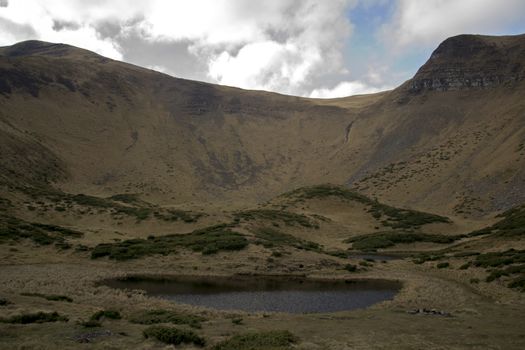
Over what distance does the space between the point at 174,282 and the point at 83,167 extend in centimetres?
9298

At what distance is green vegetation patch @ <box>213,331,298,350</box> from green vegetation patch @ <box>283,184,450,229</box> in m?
69.5

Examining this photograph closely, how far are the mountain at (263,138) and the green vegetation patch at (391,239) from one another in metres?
27.9

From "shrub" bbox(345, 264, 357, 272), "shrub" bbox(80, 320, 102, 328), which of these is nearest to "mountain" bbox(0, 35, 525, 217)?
"shrub" bbox(345, 264, 357, 272)

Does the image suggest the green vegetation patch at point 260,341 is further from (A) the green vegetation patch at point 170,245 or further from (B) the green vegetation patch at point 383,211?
(B) the green vegetation patch at point 383,211

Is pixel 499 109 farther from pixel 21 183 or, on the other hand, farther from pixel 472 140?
pixel 21 183

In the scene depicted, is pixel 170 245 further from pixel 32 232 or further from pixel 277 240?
pixel 32 232

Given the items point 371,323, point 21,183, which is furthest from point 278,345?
point 21,183

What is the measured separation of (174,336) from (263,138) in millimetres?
162552

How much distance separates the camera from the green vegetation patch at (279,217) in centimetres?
7681

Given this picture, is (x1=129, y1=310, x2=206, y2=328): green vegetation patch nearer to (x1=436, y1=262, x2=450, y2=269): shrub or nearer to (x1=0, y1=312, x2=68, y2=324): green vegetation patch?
(x1=0, y1=312, x2=68, y2=324): green vegetation patch

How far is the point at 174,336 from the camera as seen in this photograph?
1884 centimetres

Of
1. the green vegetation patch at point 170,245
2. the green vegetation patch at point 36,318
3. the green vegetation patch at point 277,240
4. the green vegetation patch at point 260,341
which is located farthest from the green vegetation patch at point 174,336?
the green vegetation patch at point 277,240

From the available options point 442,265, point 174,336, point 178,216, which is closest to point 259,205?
point 178,216

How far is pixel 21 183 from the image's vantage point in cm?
8544
